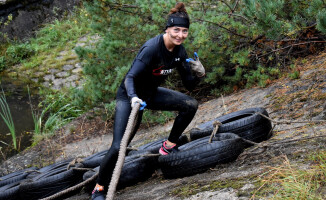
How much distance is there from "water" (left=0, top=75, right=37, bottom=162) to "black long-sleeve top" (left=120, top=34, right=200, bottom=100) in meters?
4.84

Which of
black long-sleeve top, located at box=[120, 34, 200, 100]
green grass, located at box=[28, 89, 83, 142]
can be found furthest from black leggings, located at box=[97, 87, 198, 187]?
green grass, located at box=[28, 89, 83, 142]

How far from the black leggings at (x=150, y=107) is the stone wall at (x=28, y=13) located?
1372 centimetres

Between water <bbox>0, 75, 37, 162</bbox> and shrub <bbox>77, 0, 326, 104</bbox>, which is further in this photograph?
water <bbox>0, 75, 37, 162</bbox>

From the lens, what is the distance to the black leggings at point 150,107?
3814mm

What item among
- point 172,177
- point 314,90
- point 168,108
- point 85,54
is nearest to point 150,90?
point 168,108

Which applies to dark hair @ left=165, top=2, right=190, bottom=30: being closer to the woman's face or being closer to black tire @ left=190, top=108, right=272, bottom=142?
the woman's face

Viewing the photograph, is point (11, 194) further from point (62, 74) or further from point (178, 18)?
point (62, 74)

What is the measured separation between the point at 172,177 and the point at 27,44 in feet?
44.3

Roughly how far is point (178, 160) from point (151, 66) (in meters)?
1.05

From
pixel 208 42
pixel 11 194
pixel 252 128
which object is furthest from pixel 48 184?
pixel 208 42

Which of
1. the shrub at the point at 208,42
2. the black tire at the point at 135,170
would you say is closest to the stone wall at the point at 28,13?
the shrub at the point at 208,42

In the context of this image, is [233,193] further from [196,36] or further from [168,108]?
[196,36]

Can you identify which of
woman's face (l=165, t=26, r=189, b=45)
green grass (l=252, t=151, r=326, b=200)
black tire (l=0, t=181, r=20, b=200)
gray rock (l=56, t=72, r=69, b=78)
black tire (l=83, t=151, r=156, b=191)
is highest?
woman's face (l=165, t=26, r=189, b=45)

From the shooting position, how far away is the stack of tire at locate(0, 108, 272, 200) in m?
3.81
